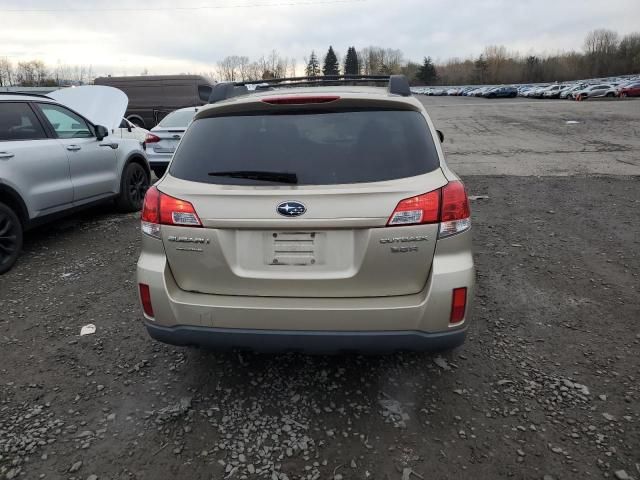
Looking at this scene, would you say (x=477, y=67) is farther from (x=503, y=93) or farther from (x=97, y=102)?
(x=97, y=102)

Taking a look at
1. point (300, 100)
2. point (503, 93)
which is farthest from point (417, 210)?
point (503, 93)

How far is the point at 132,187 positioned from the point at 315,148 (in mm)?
5684

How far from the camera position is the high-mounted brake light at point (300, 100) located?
8.91 ft

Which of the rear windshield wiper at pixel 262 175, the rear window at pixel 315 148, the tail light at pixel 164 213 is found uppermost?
the rear window at pixel 315 148

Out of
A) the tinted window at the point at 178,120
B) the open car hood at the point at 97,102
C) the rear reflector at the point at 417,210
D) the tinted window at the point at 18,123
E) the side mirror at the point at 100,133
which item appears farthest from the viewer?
the tinted window at the point at 178,120

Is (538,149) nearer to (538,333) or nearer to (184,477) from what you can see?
(538,333)

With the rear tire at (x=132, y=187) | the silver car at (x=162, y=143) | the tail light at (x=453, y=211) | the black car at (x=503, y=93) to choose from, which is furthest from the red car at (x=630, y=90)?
the tail light at (x=453, y=211)

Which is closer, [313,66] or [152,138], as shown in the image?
[152,138]

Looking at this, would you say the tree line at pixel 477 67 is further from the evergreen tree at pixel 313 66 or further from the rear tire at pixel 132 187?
the rear tire at pixel 132 187

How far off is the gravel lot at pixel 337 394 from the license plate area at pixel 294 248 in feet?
3.09

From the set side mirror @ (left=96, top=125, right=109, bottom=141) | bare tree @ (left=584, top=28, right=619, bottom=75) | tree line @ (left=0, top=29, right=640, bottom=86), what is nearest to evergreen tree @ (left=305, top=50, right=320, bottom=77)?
tree line @ (left=0, top=29, right=640, bottom=86)

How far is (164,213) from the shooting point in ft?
8.48

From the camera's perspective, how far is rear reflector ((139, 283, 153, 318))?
2662mm

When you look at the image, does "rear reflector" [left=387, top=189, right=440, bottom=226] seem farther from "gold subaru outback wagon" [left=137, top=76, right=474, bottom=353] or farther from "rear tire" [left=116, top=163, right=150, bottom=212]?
"rear tire" [left=116, top=163, right=150, bottom=212]
